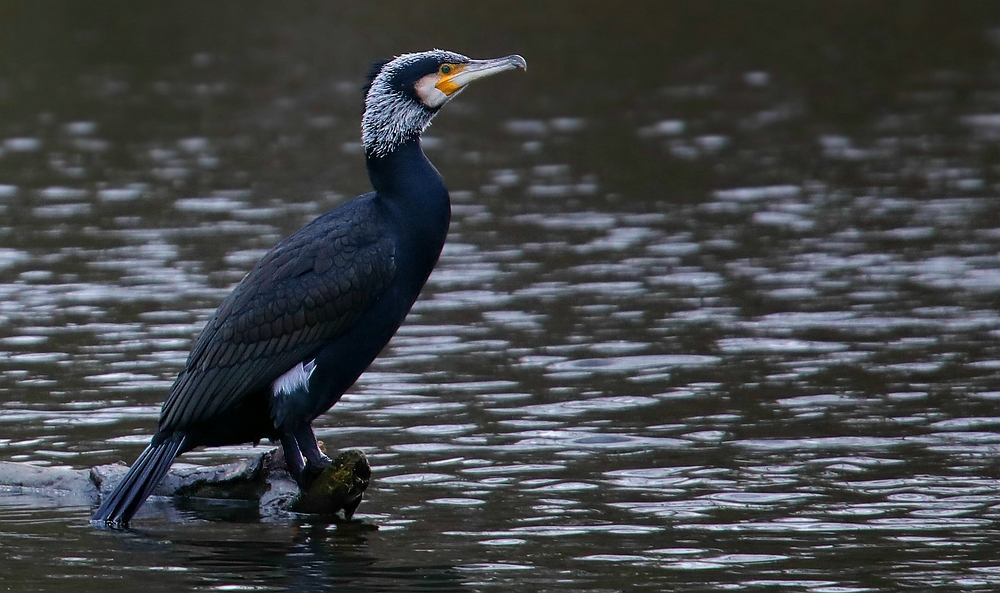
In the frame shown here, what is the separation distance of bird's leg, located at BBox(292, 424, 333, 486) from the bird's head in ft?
4.94

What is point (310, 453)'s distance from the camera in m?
8.34

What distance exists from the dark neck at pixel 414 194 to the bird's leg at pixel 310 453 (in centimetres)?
112

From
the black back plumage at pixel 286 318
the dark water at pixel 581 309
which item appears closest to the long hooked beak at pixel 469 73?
the black back plumage at pixel 286 318

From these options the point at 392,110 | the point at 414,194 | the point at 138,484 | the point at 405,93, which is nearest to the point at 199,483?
the point at 138,484

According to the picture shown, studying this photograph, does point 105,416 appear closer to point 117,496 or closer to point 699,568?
point 117,496

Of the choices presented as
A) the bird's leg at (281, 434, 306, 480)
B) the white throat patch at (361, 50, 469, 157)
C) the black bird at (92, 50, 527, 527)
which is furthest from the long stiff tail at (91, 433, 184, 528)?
the white throat patch at (361, 50, 469, 157)

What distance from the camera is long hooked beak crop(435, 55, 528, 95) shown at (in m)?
8.78

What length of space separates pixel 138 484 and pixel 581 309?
547 cm

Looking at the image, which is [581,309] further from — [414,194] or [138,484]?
[138,484]

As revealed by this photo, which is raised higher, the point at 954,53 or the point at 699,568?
the point at 954,53

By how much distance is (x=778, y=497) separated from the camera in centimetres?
848

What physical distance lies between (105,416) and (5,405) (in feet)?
2.38

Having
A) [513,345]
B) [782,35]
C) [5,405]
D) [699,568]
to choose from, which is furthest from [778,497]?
[782,35]

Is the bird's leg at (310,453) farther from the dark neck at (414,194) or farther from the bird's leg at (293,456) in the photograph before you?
the dark neck at (414,194)
